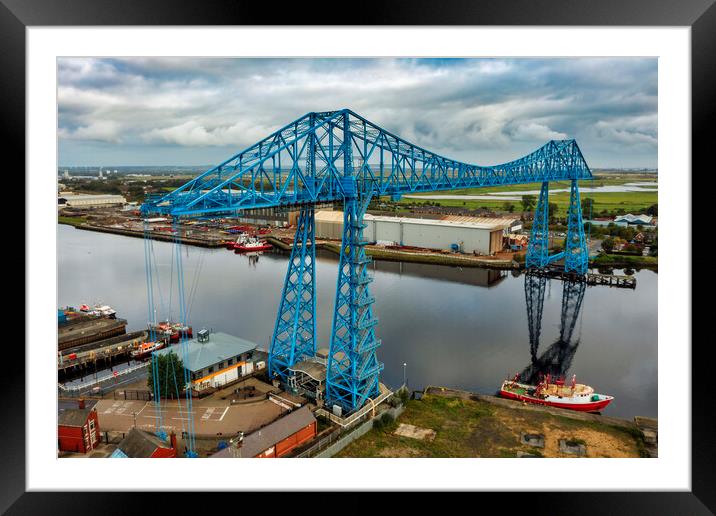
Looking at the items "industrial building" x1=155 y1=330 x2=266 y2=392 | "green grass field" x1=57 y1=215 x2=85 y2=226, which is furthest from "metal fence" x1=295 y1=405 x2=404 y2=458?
"green grass field" x1=57 y1=215 x2=85 y2=226

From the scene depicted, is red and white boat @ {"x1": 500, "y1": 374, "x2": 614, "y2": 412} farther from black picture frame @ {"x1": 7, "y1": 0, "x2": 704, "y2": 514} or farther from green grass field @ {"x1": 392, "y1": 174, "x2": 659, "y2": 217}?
black picture frame @ {"x1": 7, "y1": 0, "x2": 704, "y2": 514}

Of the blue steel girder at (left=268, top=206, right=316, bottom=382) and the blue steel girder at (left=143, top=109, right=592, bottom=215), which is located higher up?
the blue steel girder at (left=143, top=109, right=592, bottom=215)

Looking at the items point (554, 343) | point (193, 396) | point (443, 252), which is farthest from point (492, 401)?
point (443, 252)

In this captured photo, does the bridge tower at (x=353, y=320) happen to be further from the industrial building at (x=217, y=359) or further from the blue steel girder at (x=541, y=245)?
the blue steel girder at (x=541, y=245)

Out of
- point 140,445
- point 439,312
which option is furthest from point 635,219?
point 140,445

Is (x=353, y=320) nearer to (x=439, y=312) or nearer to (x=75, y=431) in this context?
(x=75, y=431)
